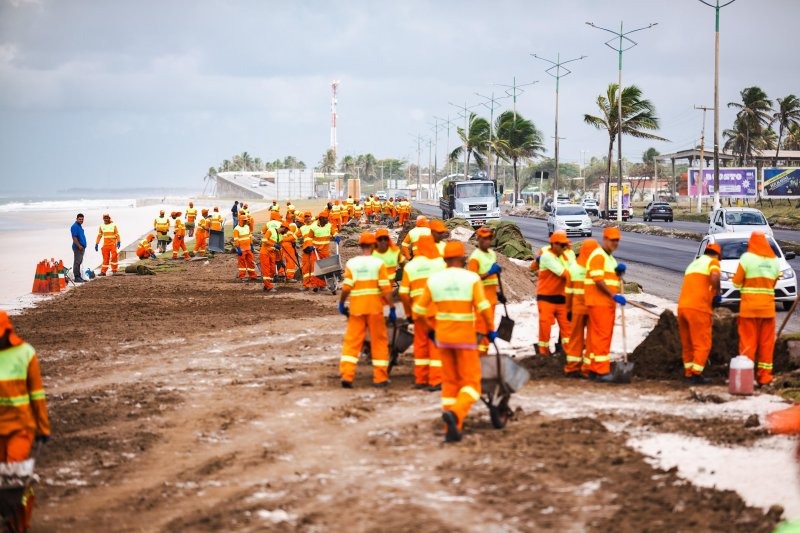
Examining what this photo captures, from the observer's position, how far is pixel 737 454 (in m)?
9.08

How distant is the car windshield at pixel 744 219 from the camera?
116 feet

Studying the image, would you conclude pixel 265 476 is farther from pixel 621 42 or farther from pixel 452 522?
pixel 621 42

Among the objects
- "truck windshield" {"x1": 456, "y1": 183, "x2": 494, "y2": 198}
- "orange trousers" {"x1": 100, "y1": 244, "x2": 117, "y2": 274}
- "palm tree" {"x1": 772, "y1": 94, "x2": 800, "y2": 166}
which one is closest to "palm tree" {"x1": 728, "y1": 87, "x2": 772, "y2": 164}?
"palm tree" {"x1": 772, "y1": 94, "x2": 800, "y2": 166}

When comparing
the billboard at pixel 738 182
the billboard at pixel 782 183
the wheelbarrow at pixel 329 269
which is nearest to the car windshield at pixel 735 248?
the wheelbarrow at pixel 329 269

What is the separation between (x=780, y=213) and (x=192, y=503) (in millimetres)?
66278

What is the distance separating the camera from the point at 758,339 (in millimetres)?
12484

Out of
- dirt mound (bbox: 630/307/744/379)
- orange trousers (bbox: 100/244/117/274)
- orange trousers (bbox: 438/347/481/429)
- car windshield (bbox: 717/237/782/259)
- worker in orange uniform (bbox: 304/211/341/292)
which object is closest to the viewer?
orange trousers (bbox: 438/347/481/429)

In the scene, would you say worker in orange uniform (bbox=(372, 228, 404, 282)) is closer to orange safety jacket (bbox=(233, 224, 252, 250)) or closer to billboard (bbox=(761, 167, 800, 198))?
orange safety jacket (bbox=(233, 224, 252, 250))

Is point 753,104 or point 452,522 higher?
point 753,104

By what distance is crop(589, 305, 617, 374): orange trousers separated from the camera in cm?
1259

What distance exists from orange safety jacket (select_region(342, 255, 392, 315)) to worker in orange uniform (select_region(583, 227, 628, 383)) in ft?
7.85

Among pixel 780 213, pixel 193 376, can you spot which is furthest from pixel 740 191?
pixel 193 376

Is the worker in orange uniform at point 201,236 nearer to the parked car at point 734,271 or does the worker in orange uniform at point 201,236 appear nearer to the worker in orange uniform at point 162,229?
the worker in orange uniform at point 162,229

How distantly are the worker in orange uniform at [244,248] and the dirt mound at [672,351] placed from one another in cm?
1443
